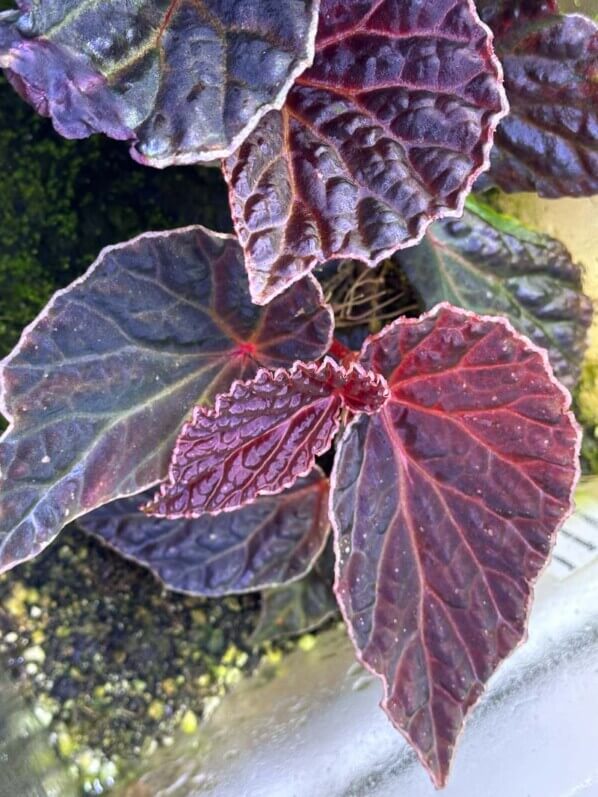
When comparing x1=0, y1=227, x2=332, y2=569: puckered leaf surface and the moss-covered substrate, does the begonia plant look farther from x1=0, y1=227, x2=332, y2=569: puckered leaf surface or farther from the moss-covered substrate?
the moss-covered substrate

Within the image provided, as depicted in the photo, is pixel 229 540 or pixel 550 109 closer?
pixel 550 109

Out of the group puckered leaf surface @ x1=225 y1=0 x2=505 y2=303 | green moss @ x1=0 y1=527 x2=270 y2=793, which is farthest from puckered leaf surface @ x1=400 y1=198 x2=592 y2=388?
green moss @ x1=0 y1=527 x2=270 y2=793

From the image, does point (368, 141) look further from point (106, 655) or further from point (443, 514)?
point (106, 655)

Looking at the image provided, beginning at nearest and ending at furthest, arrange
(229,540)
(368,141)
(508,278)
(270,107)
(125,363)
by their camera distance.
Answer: (270,107)
(368,141)
(125,363)
(508,278)
(229,540)

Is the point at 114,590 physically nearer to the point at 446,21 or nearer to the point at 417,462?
the point at 417,462

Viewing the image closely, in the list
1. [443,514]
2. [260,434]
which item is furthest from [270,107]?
Result: [443,514]
